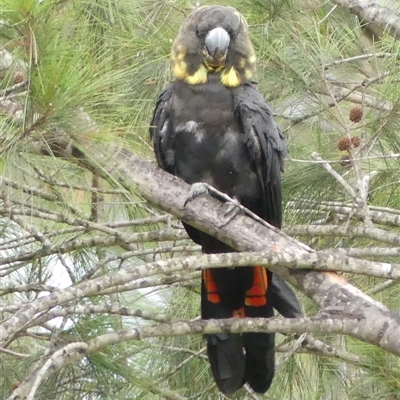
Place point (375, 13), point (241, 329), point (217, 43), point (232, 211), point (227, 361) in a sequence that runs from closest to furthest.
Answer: point (241, 329)
point (232, 211)
point (227, 361)
point (217, 43)
point (375, 13)

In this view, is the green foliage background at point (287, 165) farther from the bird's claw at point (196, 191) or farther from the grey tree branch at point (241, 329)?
the grey tree branch at point (241, 329)

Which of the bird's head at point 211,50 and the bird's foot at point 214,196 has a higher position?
the bird's head at point 211,50

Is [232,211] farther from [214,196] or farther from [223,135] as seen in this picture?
[223,135]

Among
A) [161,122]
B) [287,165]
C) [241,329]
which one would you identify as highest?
[161,122]

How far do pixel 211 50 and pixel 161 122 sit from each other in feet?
0.75

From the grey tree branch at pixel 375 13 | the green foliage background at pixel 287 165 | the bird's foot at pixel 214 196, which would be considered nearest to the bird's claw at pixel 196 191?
the bird's foot at pixel 214 196

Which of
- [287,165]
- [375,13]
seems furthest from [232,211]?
[375,13]

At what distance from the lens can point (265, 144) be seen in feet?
6.54

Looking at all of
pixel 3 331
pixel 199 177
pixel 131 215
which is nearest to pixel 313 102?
pixel 199 177

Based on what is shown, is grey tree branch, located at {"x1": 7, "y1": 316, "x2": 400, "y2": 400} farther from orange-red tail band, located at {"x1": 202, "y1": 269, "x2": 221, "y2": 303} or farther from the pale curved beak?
the pale curved beak

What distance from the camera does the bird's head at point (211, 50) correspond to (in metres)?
2.05

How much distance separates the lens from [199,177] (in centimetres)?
209

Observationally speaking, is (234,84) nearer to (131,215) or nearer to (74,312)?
(131,215)

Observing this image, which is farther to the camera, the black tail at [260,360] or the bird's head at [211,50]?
the bird's head at [211,50]
